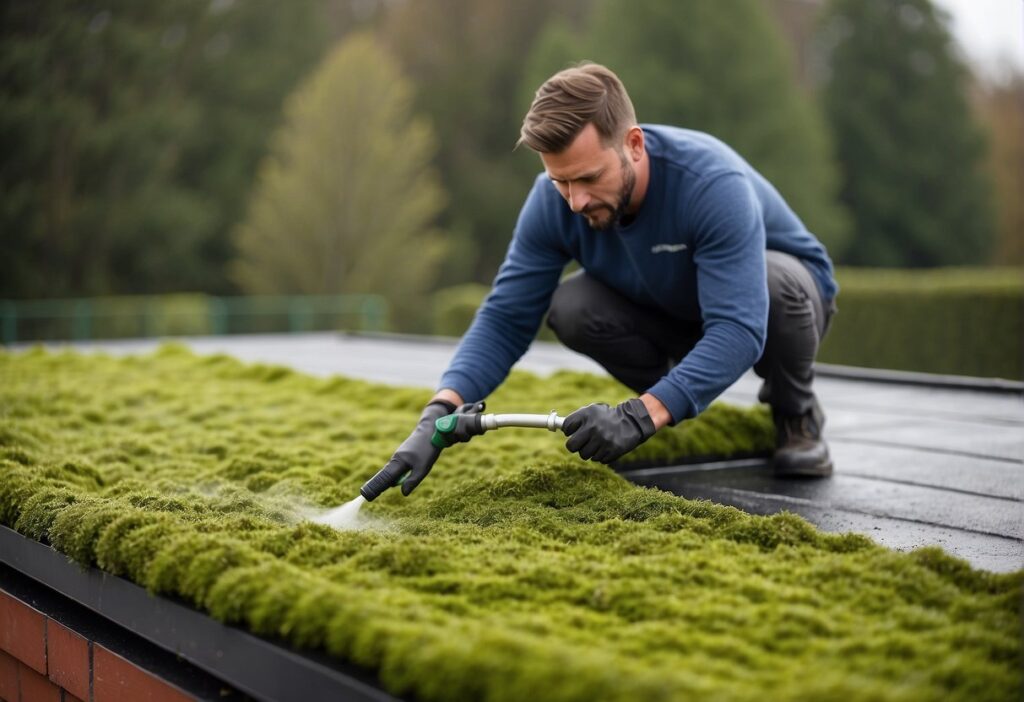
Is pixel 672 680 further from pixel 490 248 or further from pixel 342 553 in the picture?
pixel 490 248

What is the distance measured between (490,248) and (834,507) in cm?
2094

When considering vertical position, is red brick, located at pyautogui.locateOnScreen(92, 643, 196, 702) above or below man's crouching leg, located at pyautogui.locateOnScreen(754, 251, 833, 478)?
below

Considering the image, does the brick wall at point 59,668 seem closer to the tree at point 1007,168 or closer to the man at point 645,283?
the man at point 645,283

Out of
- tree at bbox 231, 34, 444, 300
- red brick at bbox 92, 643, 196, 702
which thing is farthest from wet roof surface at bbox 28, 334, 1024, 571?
tree at bbox 231, 34, 444, 300

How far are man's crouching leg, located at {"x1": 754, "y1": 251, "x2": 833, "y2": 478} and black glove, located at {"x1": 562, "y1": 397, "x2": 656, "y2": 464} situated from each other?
0.68 metres

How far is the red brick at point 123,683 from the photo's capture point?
1.70 metres

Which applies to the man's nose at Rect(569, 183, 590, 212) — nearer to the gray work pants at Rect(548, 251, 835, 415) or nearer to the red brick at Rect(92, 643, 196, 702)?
the gray work pants at Rect(548, 251, 835, 415)

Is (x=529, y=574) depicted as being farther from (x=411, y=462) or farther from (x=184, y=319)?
(x=184, y=319)

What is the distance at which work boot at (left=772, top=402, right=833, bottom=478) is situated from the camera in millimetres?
2787

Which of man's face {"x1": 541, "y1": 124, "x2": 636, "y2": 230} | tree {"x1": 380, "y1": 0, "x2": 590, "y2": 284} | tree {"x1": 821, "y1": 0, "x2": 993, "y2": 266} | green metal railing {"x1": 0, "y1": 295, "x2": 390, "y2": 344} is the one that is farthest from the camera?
tree {"x1": 380, "y1": 0, "x2": 590, "y2": 284}

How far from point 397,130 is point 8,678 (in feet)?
60.0

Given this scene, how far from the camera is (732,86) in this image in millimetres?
18078

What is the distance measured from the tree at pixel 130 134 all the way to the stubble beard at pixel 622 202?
1609 cm

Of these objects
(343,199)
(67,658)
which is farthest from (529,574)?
(343,199)
